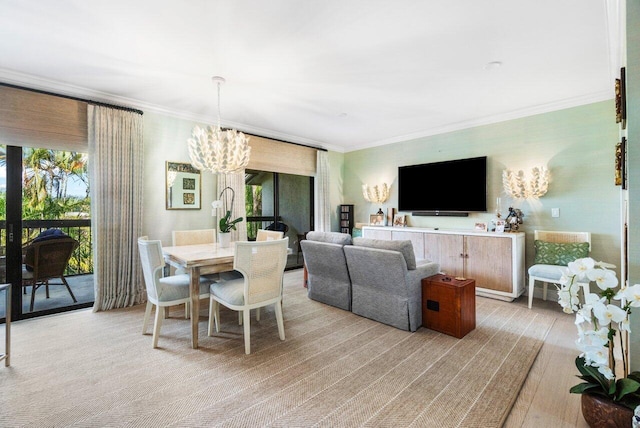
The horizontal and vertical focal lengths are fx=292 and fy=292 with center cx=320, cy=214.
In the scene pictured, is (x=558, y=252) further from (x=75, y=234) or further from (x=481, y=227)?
(x=75, y=234)

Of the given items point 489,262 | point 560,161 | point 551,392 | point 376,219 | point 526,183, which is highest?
point 560,161

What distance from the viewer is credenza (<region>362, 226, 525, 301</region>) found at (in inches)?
153

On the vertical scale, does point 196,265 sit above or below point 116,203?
below

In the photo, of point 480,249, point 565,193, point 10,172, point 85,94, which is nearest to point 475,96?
point 565,193

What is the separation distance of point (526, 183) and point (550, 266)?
1.19 metres

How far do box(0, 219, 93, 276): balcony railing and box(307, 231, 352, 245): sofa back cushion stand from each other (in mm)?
2874

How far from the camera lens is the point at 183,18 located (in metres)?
2.23

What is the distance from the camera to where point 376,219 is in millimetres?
5973

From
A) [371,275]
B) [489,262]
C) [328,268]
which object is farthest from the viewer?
[489,262]

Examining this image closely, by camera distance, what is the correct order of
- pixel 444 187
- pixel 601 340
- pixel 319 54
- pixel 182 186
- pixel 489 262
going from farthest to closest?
1. pixel 444 187
2. pixel 182 186
3. pixel 489 262
4. pixel 319 54
5. pixel 601 340

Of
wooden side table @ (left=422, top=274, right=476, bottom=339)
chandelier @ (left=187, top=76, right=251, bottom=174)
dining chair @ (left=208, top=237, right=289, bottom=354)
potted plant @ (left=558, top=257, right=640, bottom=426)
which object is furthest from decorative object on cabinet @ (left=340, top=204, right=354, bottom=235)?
potted plant @ (left=558, top=257, right=640, bottom=426)

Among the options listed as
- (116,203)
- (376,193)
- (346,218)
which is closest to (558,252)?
(376,193)

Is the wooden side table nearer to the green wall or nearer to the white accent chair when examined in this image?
the white accent chair

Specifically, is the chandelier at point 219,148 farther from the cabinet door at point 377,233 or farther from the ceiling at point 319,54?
the cabinet door at point 377,233
